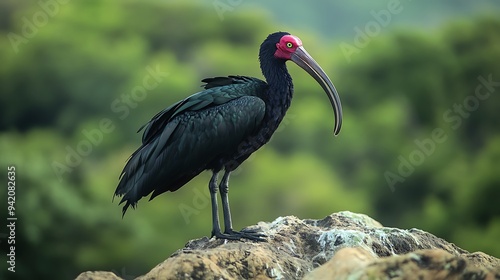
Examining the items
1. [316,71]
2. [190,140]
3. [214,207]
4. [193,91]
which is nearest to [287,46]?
[316,71]

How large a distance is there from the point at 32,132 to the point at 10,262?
13902mm

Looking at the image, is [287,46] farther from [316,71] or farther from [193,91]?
[193,91]

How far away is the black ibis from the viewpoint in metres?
9.27

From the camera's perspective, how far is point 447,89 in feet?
144

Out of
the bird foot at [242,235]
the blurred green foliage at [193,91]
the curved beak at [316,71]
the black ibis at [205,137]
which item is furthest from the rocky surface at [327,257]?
the blurred green foliage at [193,91]

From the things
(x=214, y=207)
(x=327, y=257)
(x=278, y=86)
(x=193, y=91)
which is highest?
(x=193, y=91)

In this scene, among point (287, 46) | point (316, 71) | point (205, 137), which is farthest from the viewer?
point (316, 71)

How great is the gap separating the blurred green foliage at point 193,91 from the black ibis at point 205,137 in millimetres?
17019

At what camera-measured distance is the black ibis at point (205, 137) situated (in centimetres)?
927

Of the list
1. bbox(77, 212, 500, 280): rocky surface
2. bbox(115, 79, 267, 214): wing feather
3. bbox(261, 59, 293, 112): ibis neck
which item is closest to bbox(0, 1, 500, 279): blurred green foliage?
bbox(115, 79, 267, 214): wing feather

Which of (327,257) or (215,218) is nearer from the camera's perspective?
(327,257)

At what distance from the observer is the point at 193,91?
127 feet

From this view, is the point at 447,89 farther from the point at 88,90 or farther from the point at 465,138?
the point at 88,90

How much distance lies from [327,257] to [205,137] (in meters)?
1.87
